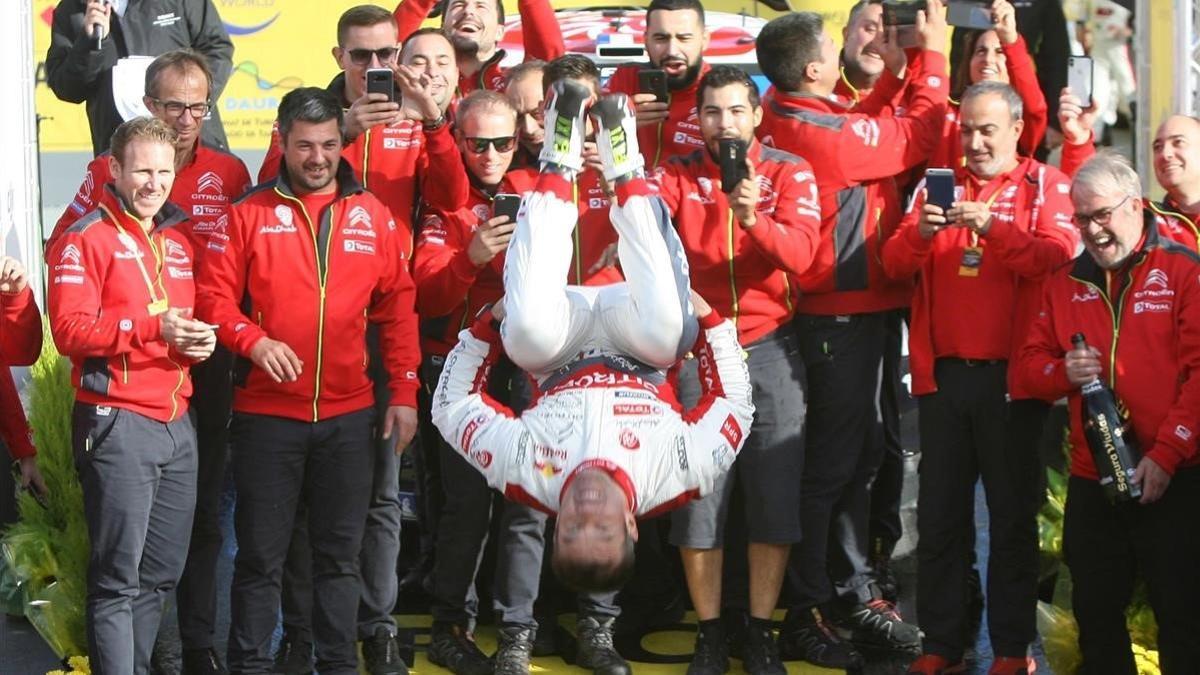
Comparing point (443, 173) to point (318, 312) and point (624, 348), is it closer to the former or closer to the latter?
point (318, 312)

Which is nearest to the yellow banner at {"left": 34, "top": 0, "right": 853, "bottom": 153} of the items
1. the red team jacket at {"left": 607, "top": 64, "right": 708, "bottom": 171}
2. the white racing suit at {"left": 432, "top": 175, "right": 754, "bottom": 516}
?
the red team jacket at {"left": 607, "top": 64, "right": 708, "bottom": 171}

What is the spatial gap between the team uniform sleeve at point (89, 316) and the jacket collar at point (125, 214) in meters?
0.16

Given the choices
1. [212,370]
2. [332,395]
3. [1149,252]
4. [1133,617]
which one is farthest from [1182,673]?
[212,370]

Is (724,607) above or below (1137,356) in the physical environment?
below

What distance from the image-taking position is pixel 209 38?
8.34 metres

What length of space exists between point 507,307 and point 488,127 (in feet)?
3.69

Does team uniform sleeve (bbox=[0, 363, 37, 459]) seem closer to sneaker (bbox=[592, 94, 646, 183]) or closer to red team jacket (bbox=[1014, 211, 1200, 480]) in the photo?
sneaker (bbox=[592, 94, 646, 183])

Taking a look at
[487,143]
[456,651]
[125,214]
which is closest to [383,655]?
[456,651]

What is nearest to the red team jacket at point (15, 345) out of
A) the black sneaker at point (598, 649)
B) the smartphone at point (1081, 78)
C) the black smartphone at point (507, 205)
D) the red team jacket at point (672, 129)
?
the black smartphone at point (507, 205)

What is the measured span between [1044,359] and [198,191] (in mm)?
3404

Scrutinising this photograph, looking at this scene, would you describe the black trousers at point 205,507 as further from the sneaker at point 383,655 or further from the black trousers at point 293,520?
the sneaker at point 383,655

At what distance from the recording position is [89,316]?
238 inches

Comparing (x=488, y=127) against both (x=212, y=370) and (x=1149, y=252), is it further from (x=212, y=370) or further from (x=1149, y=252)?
(x=1149, y=252)

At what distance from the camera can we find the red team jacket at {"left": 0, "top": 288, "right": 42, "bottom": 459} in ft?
21.0
